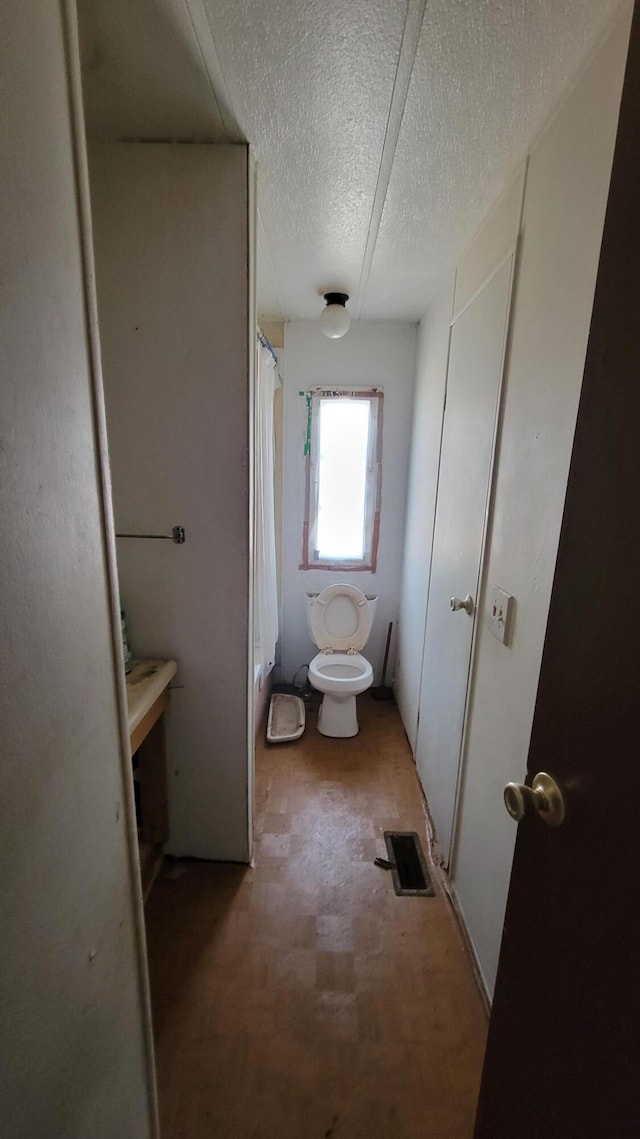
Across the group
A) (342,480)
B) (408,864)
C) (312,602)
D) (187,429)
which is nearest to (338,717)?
(312,602)

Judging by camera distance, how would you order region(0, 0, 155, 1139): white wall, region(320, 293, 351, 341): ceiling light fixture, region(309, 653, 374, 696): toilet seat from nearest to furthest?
1. region(0, 0, 155, 1139): white wall
2. region(320, 293, 351, 341): ceiling light fixture
3. region(309, 653, 374, 696): toilet seat

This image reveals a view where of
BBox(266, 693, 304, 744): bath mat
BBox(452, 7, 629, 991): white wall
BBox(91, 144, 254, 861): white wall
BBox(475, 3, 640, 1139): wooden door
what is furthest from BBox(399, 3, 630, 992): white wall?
BBox(266, 693, 304, 744): bath mat

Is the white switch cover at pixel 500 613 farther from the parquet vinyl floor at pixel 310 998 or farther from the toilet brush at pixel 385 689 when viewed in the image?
the toilet brush at pixel 385 689

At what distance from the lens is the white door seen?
1.40 m

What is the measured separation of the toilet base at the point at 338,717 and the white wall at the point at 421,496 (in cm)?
32

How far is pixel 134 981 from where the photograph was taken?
798 mm

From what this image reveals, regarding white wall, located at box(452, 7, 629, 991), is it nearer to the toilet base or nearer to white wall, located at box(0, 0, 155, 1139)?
white wall, located at box(0, 0, 155, 1139)

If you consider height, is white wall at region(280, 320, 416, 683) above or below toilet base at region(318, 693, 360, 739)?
above

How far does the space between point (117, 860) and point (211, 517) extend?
956 mm

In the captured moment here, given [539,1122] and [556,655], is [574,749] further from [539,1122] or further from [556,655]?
[539,1122]

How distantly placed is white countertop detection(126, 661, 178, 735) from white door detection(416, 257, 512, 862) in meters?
0.99

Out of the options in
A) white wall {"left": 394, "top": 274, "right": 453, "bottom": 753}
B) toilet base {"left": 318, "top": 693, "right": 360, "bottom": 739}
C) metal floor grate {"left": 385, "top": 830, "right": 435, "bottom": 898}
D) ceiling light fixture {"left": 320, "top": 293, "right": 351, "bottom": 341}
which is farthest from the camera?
toilet base {"left": 318, "top": 693, "right": 360, "bottom": 739}

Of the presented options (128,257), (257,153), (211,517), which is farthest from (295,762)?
(257,153)

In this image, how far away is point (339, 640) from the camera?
2.79 meters
